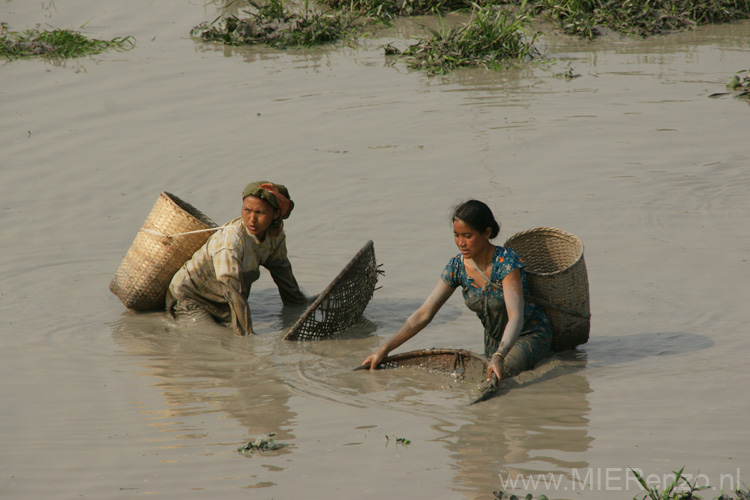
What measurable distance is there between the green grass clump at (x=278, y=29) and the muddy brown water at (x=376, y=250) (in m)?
0.31

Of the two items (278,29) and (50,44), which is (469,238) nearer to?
(278,29)

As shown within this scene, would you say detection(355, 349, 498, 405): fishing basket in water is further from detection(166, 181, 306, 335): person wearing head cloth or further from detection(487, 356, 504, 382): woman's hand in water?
detection(166, 181, 306, 335): person wearing head cloth

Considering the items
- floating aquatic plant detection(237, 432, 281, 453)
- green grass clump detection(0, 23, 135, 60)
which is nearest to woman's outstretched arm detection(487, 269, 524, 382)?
floating aquatic plant detection(237, 432, 281, 453)

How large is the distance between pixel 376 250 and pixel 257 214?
1.43m

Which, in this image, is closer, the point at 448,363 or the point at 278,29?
the point at 448,363

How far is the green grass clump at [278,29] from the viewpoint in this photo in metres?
10.8

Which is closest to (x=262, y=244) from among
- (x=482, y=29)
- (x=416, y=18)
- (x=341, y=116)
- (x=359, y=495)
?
(x=359, y=495)

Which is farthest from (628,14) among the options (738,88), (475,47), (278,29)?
(278,29)

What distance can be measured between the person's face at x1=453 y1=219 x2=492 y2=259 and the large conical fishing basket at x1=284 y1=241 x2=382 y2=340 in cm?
89

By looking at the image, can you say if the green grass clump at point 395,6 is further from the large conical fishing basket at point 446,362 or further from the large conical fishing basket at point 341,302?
the large conical fishing basket at point 446,362

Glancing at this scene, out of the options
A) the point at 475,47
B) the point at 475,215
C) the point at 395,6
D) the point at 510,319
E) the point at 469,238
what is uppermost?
the point at 395,6

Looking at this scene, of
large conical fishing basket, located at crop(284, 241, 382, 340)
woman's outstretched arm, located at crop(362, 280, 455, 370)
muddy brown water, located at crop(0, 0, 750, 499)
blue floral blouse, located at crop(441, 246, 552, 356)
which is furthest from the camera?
large conical fishing basket, located at crop(284, 241, 382, 340)

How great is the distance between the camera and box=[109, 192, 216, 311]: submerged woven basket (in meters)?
5.23

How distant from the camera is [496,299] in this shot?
4.29m
